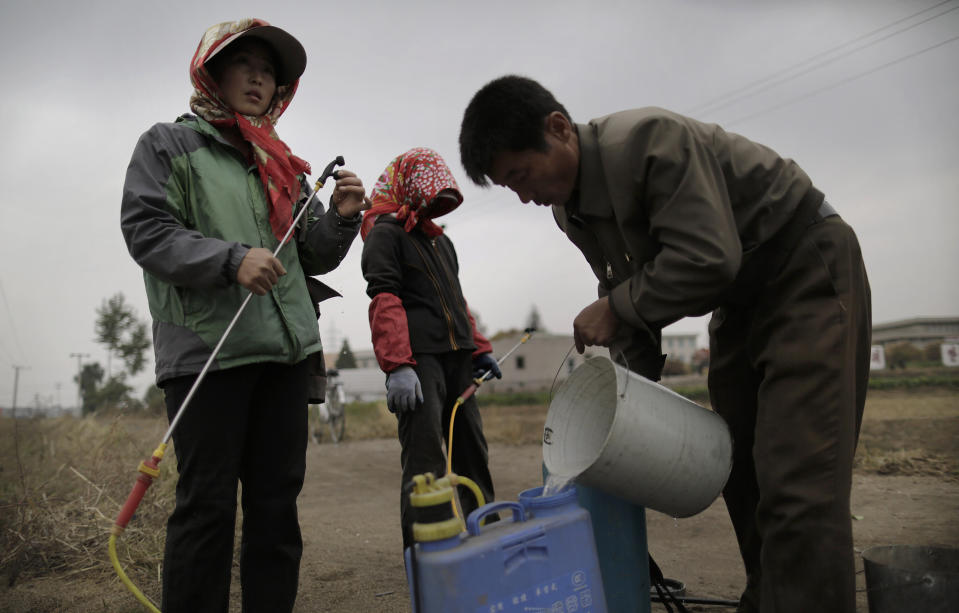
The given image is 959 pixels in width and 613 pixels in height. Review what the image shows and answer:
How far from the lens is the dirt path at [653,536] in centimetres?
293

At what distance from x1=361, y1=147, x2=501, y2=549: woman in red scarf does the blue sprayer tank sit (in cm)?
113

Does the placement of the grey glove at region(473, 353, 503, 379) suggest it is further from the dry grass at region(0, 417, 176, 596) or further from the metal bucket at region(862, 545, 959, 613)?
the dry grass at region(0, 417, 176, 596)

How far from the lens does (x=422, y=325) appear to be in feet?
9.66

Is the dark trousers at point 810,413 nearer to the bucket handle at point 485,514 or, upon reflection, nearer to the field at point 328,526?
the bucket handle at point 485,514

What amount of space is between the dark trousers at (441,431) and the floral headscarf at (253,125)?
975mm

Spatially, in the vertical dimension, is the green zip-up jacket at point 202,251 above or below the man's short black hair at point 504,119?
below

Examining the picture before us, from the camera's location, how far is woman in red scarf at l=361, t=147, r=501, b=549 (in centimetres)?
280

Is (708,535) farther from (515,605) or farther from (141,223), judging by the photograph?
(141,223)

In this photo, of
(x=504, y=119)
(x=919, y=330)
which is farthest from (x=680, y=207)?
(x=919, y=330)

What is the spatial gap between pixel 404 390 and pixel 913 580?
6.00ft

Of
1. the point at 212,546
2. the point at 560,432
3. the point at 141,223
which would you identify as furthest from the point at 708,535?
the point at 141,223

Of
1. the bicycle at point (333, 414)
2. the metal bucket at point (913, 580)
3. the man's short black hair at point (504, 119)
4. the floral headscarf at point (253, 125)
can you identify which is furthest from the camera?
the bicycle at point (333, 414)

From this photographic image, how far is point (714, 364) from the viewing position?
2.31 m

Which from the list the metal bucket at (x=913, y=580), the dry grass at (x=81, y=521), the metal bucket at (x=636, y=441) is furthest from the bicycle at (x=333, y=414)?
the metal bucket at (x=913, y=580)
